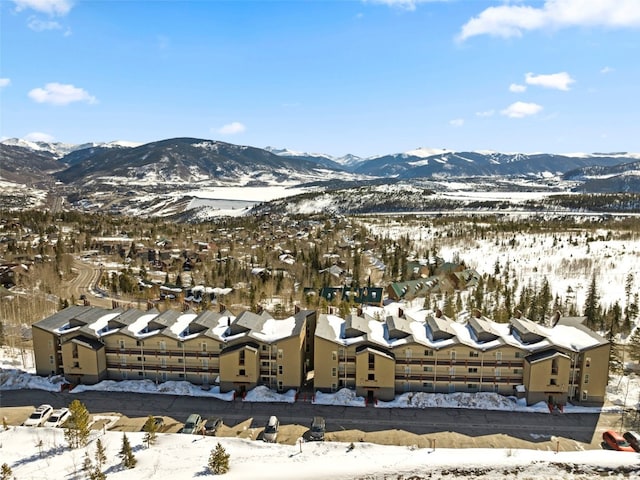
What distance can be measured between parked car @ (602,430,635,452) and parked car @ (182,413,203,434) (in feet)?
101

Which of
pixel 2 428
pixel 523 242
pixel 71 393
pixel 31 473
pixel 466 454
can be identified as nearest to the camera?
pixel 31 473

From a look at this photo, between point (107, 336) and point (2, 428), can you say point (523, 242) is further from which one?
point (2, 428)

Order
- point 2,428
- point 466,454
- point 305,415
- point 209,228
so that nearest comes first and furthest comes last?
point 466,454
point 2,428
point 305,415
point 209,228

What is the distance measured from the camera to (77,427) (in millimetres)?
29984

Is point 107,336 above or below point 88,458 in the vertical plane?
above

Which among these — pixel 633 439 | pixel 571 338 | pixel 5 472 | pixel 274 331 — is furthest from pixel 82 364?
pixel 633 439

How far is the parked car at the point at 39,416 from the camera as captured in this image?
34.0 m

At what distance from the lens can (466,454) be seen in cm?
3023

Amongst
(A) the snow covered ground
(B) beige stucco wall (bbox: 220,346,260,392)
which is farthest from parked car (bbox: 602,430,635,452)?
(B) beige stucco wall (bbox: 220,346,260,392)

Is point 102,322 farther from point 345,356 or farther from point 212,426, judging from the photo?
point 345,356

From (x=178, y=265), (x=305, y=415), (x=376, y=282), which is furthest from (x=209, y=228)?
(x=305, y=415)

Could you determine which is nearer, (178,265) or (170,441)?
(170,441)

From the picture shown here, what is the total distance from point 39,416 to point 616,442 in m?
43.9

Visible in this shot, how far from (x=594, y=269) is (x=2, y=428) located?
86947 millimetres
